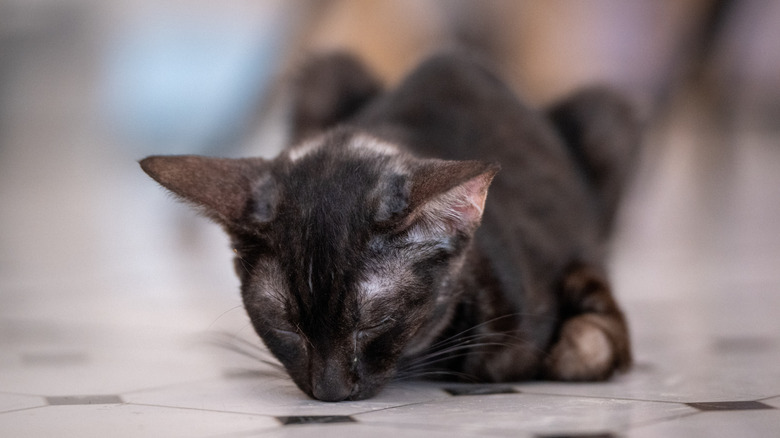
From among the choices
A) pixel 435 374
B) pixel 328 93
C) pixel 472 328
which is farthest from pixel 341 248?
pixel 328 93

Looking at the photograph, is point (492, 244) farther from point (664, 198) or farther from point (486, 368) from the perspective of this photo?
point (664, 198)

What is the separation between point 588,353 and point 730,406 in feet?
1.86

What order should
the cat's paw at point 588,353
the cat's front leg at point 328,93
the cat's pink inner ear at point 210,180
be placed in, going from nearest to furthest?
the cat's pink inner ear at point 210,180, the cat's paw at point 588,353, the cat's front leg at point 328,93

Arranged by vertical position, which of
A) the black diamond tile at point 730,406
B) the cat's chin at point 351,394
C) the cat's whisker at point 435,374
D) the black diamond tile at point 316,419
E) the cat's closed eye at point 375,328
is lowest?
the black diamond tile at point 730,406

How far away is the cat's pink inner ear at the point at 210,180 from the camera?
84.6 inches

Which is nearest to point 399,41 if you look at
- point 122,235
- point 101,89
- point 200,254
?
point 200,254

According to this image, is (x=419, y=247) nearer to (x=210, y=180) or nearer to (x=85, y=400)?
(x=210, y=180)

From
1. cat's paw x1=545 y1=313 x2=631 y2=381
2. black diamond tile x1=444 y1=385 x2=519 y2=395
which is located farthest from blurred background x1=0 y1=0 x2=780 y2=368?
black diamond tile x1=444 y1=385 x2=519 y2=395

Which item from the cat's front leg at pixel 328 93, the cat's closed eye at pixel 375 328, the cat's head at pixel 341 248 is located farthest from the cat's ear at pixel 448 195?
the cat's front leg at pixel 328 93

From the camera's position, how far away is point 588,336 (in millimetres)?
2637

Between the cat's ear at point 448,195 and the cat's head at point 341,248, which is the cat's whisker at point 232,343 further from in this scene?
the cat's ear at point 448,195

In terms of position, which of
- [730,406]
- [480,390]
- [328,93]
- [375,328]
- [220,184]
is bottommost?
[730,406]

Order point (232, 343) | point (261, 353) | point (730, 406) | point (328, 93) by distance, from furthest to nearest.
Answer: point (328, 93)
point (232, 343)
point (261, 353)
point (730, 406)

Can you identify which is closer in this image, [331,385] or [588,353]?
[331,385]
